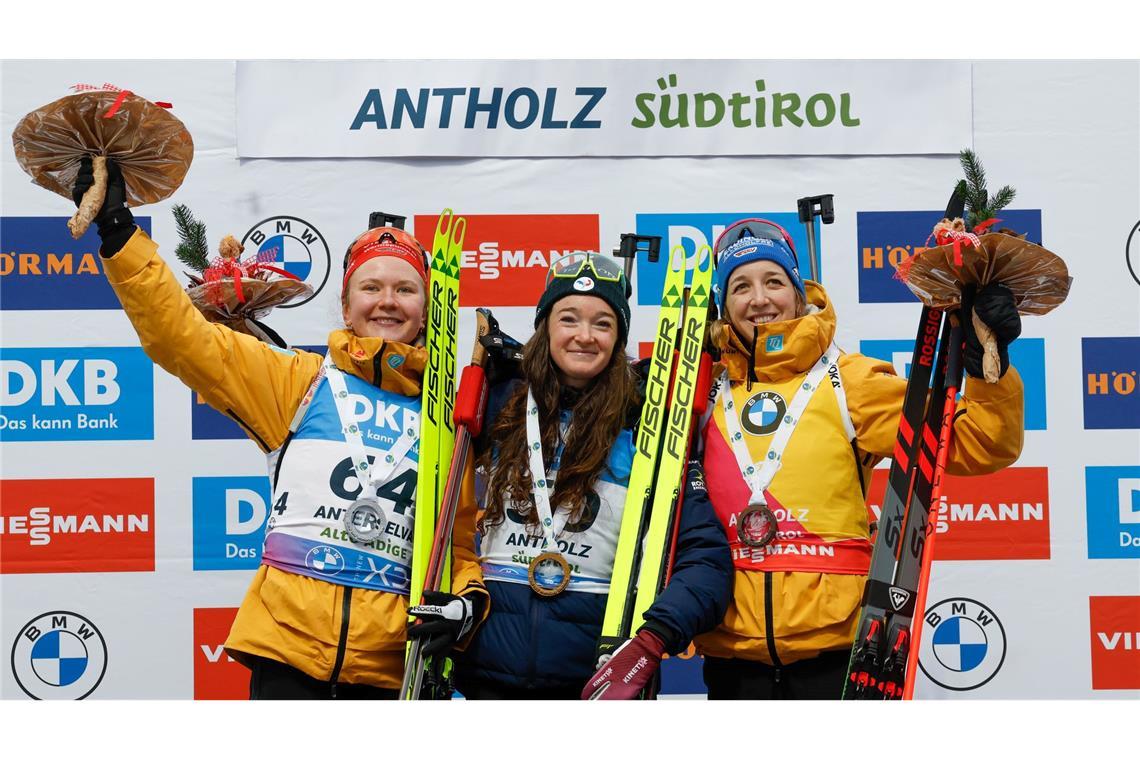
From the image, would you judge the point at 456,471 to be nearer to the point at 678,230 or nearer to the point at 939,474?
the point at 939,474

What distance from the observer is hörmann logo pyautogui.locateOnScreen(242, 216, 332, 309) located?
4.43 m

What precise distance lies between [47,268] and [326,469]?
2.15m

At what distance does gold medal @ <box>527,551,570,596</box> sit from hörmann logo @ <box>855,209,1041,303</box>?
7.04ft

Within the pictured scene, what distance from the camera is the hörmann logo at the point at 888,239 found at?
4469 mm

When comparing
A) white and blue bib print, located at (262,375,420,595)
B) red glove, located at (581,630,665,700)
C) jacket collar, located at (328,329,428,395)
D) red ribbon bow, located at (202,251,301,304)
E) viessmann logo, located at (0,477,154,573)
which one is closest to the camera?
red glove, located at (581,630,665,700)

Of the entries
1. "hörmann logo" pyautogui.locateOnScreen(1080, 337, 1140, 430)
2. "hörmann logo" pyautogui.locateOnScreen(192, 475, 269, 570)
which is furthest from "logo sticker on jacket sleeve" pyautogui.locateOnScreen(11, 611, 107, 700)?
"hörmann logo" pyautogui.locateOnScreen(1080, 337, 1140, 430)

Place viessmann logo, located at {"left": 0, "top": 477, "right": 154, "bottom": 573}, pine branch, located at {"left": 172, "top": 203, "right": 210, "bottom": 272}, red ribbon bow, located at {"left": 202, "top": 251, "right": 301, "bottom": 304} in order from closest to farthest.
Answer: red ribbon bow, located at {"left": 202, "top": 251, "right": 301, "bottom": 304} → pine branch, located at {"left": 172, "top": 203, "right": 210, "bottom": 272} → viessmann logo, located at {"left": 0, "top": 477, "right": 154, "bottom": 573}

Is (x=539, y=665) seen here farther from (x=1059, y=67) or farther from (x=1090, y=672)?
(x=1059, y=67)

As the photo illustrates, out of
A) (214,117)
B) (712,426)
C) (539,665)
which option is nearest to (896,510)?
(712,426)

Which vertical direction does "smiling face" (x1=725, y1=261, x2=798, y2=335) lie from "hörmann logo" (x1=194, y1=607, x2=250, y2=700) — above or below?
above

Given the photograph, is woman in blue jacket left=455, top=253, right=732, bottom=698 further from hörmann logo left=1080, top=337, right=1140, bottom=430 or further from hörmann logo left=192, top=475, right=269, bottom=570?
hörmann logo left=1080, top=337, right=1140, bottom=430

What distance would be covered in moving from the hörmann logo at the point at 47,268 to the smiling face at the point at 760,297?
100 inches

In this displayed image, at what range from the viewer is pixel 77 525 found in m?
4.41

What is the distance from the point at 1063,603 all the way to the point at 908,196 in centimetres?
171
